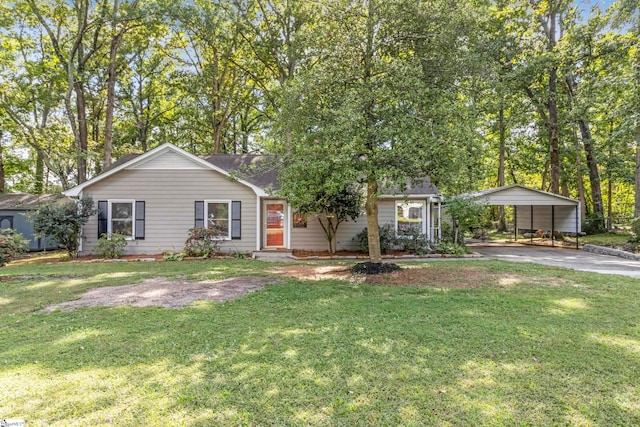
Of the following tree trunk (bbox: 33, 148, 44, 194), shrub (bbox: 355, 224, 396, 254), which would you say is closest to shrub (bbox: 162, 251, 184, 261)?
shrub (bbox: 355, 224, 396, 254)

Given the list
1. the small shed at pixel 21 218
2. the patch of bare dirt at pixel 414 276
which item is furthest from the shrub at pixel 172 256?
the small shed at pixel 21 218

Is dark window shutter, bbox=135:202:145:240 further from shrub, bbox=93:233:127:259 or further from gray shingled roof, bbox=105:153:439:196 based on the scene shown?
gray shingled roof, bbox=105:153:439:196

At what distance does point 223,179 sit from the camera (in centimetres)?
1310

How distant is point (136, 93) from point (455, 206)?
22.1 m

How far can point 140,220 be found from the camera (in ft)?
42.3

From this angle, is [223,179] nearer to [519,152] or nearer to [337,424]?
[337,424]

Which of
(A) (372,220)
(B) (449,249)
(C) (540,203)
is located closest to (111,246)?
(A) (372,220)

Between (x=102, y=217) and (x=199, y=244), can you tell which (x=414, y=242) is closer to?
(x=199, y=244)

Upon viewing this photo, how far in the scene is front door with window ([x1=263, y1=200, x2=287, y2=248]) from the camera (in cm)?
1359

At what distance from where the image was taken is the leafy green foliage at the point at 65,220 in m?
11.6

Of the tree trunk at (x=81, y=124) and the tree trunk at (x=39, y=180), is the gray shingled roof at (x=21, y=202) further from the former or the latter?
the tree trunk at (x=39, y=180)

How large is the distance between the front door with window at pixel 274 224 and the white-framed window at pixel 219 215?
141cm

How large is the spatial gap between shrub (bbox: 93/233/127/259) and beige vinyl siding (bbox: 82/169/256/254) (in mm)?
548

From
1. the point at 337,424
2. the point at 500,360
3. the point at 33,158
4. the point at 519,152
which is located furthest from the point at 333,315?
the point at 33,158
